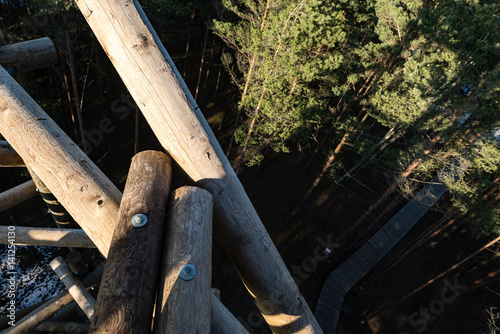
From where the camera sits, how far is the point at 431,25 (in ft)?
29.4

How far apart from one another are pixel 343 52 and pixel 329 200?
9.10 meters

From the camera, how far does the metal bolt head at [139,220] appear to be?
4.93 feet

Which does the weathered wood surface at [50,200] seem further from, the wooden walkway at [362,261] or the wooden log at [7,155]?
the wooden walkway at [362,261]

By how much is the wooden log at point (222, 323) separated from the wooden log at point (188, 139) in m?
0.26

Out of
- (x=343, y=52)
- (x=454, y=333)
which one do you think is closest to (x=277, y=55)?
(x=343, y=52)

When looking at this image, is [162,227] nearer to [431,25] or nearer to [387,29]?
[431,25]

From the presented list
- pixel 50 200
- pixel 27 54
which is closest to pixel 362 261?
pixel 50 200

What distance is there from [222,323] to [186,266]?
2.27 feet

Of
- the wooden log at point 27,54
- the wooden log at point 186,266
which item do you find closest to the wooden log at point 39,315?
the wooden log at point 27,54

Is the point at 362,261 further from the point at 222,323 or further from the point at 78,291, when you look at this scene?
the point at 222,323

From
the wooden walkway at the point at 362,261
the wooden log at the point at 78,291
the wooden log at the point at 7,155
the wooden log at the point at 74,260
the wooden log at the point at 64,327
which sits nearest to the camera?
the wooden log at the point at 7,155

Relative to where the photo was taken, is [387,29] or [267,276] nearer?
[267,276]

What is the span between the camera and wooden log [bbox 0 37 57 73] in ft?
9.34

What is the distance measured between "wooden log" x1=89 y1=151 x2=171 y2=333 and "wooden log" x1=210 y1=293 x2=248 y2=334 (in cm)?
61
